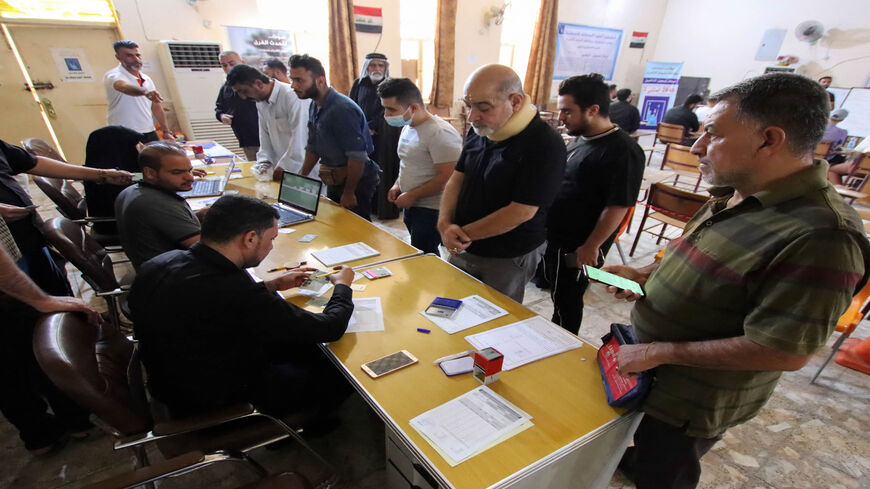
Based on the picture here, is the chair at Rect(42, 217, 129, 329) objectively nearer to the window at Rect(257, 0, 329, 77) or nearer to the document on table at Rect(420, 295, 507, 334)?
the document on table at Rect(420, 295, 507, 334)

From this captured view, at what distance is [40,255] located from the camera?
1.84 meters

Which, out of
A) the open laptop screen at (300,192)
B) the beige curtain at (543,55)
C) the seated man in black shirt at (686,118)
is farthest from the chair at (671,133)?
the open laptop screen at (300,192)

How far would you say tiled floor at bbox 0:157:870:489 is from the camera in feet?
5.35

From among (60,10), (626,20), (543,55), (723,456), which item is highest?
(626,20)

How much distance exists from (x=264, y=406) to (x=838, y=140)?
766cm

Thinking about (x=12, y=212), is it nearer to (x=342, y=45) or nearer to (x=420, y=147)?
(x=420, y=147)

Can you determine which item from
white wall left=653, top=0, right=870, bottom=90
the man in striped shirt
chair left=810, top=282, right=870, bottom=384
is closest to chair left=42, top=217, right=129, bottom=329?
the man in striped shirt

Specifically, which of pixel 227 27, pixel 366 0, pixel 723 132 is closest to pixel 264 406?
pixel 723 132

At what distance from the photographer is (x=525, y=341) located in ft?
4.35

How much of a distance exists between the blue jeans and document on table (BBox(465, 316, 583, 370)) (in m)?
1.08

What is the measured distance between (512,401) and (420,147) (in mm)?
1512

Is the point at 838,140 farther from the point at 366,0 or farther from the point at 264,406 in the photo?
the point at 264,406

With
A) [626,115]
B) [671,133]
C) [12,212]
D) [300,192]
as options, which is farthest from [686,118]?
[12,212]

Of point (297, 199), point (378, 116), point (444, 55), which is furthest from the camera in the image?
point (444, 55)
